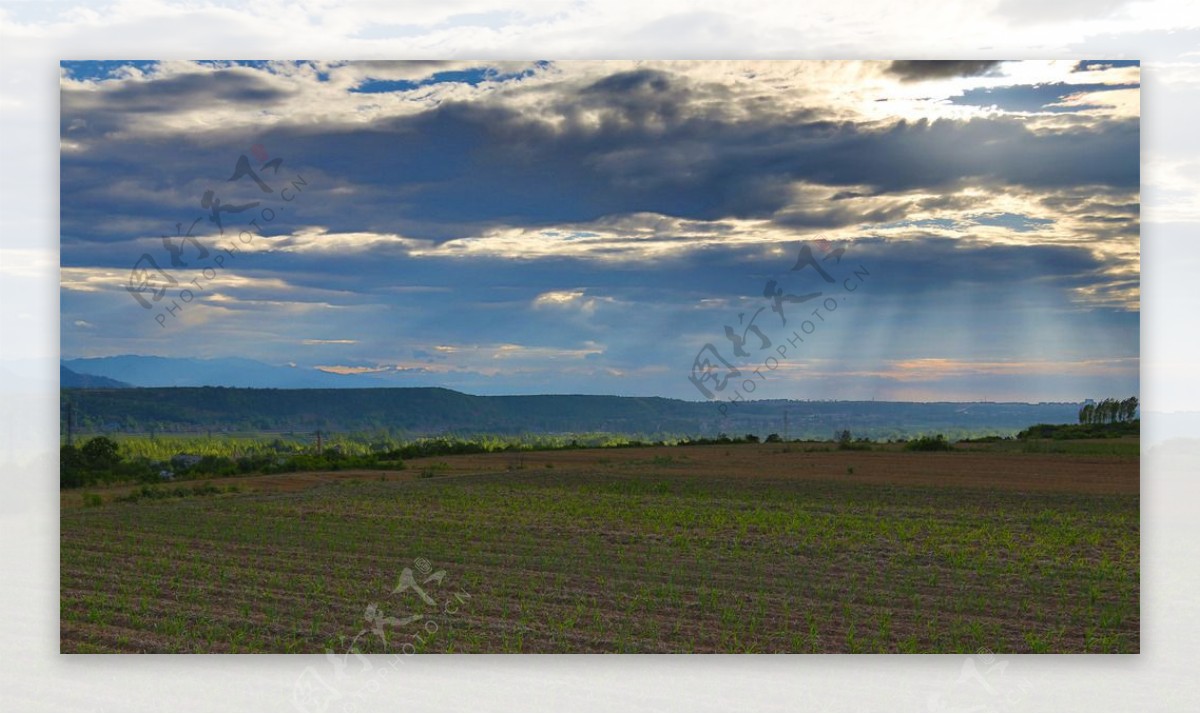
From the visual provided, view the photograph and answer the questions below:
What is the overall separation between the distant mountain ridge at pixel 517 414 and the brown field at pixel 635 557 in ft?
4.15

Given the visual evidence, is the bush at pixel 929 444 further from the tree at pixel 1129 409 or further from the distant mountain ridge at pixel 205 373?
the distant mountain ridge at pixel 205 373

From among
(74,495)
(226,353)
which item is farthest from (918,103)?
(74,495)

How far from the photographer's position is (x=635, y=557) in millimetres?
10562

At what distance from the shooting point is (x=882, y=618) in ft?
28.8

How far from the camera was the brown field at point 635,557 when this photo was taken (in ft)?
28.4

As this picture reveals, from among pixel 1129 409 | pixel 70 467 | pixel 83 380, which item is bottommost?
pixel 70 467

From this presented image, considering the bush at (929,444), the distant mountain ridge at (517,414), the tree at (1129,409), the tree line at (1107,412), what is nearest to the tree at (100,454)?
the distant mountain ridge at (517,414)

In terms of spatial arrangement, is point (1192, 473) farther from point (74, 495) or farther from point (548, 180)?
point (74, 495)

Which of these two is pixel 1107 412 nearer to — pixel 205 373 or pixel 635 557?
pixel 635 557

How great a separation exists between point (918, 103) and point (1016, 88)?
88cm

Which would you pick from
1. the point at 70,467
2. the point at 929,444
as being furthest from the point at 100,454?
the point at 929,444

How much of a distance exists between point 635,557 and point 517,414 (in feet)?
6.42

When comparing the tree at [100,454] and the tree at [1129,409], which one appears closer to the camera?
the tree at [1129,409]

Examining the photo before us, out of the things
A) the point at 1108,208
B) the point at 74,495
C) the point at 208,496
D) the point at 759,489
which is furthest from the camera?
the point at 759,489
